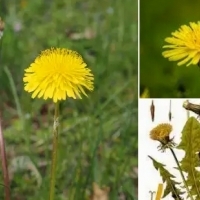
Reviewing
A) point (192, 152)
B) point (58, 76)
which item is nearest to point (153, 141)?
point (192, 152)

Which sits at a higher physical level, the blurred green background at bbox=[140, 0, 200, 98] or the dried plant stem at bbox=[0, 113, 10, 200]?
the blurred green background at bbox=[140, 0, 200, 98]

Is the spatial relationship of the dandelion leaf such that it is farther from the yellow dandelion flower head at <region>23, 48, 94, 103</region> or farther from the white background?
the yellow dandelion flower head at <region>23, 48, 94, 103</region>

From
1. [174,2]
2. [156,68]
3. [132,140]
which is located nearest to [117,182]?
[132,140]

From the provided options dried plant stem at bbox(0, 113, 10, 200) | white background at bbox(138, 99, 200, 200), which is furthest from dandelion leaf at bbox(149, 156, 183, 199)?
dried plant stem at bbox(0, 113, 10, 200)

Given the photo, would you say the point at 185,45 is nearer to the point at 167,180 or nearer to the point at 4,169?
the point at 167,180

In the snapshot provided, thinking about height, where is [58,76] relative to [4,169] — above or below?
above
